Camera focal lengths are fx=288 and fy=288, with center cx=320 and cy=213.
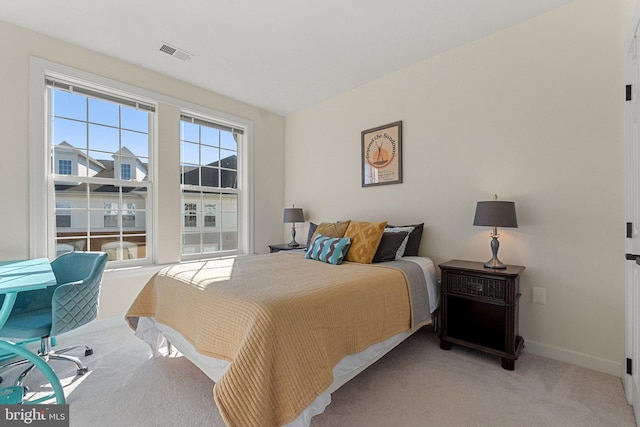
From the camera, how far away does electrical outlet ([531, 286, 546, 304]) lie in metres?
2.34

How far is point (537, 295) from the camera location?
236 cm

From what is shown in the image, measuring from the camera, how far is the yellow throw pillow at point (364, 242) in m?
2.62

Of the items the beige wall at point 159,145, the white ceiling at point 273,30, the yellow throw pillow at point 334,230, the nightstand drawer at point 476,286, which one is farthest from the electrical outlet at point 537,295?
the beige wall at point 159,145

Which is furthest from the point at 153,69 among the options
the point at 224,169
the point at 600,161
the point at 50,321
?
the point at 600,161

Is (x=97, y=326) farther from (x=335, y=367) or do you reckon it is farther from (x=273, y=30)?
(x=273, y=30)

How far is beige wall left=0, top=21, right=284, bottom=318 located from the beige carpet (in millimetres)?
1126

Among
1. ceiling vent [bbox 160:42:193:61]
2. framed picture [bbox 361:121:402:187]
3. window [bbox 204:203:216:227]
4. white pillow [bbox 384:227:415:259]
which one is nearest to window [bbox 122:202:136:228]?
window [bbox 204:203:216:227]

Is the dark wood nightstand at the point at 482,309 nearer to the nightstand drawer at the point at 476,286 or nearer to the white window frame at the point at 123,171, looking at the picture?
the nightstand drawer at the point at 476,286

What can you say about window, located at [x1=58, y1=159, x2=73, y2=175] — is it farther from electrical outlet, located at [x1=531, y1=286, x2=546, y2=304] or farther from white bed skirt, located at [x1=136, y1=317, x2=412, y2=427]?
electrical outlet, located at [x1=531, y1=286, x2=546, y2=304]

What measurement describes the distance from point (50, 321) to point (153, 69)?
2.68 metres

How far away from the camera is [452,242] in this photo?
282cm

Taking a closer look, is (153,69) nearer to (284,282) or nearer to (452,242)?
(284,282)

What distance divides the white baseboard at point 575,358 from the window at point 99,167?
3.94m

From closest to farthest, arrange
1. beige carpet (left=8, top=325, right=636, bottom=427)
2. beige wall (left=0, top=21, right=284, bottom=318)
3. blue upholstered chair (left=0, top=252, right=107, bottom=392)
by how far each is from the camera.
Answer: beige carpet (left=8, top=325, right=636, bottom=427) → blue upholstered chair (left=0, top=252, right=107, bottom=392) → beige wall (left=0, top=21, right=284, bottom=318)
